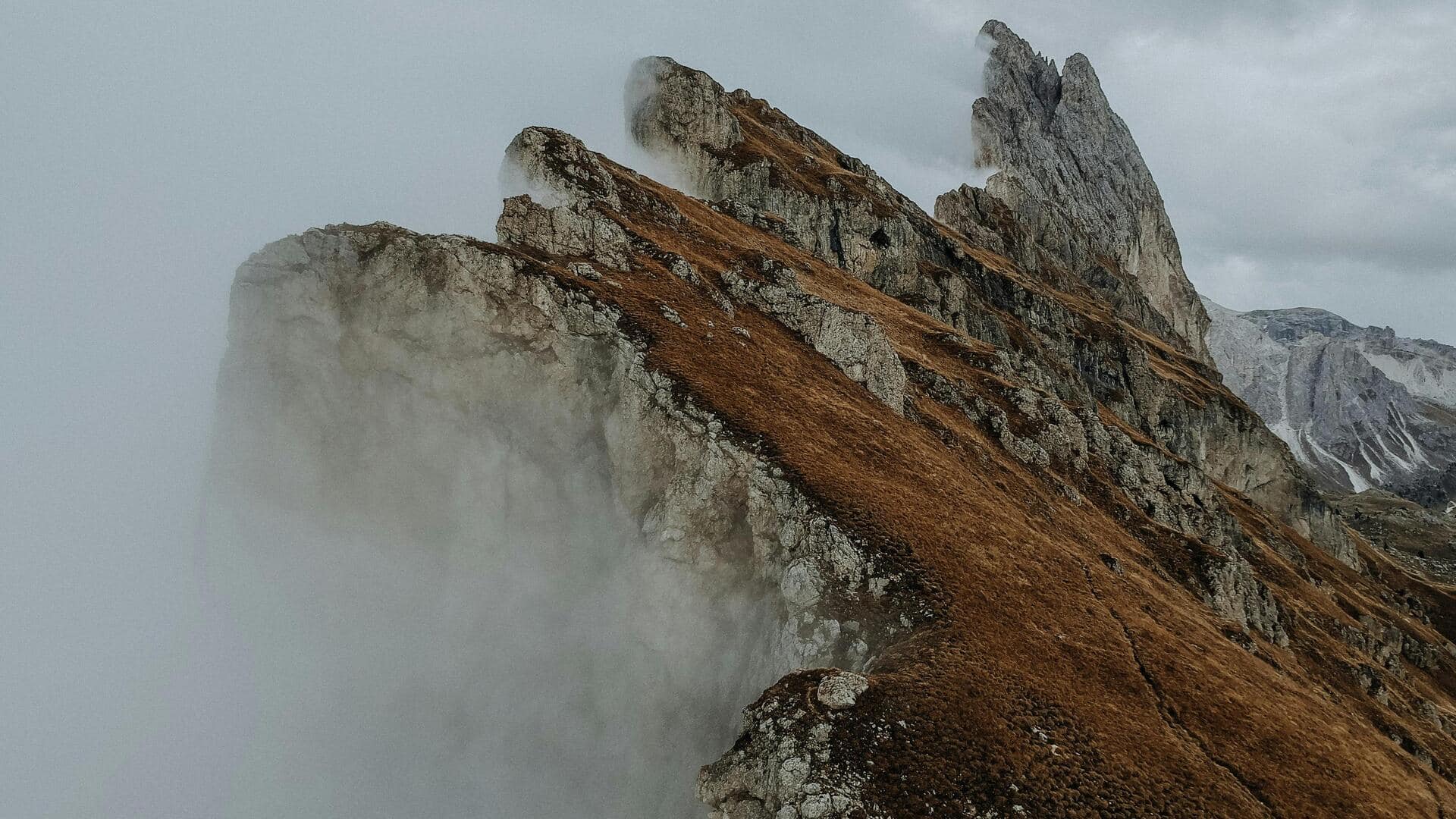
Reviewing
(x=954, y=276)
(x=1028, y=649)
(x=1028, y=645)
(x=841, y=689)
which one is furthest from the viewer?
(x=954, y=276)

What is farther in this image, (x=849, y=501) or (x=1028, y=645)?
(x=849, y=501)

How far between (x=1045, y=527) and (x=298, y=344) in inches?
1698

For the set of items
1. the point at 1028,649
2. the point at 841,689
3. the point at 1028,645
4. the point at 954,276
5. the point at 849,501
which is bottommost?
the point at 841,689

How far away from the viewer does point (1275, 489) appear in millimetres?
143250

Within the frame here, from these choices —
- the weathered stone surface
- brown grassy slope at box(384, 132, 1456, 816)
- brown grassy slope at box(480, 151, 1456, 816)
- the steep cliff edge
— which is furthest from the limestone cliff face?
the weathered stone surface

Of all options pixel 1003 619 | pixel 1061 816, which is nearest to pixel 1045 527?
pixel 1003 619

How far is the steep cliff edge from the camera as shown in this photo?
2344cm

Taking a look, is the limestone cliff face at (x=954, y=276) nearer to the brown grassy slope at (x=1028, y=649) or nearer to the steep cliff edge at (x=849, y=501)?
the steep cliff edge at (x=849, y=501)

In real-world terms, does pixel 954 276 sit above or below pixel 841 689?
above

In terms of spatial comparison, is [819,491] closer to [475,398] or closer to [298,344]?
[475,398]

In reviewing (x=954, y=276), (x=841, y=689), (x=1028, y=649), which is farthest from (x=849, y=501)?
(x=954, y=276)

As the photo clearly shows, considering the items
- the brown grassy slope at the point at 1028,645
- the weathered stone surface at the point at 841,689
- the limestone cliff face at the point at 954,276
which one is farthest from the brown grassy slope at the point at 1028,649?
the limestone cliff face at the point at 954,276

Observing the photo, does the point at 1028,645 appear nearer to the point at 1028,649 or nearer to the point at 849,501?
the point at 1028,649

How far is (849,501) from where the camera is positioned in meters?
32.0
